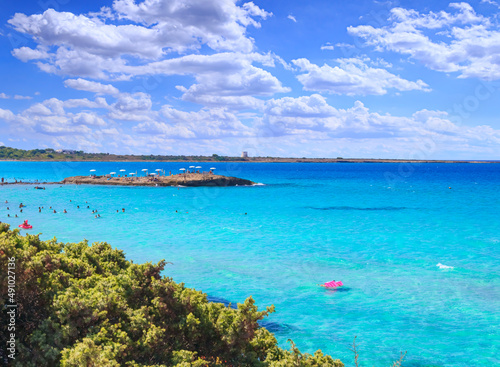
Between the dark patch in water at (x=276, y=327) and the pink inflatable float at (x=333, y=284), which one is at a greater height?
the pink inflatable float at (x=333, y=284)

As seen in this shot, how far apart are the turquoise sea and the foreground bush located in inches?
332

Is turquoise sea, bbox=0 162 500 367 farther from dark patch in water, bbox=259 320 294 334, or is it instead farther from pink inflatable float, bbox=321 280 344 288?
pink inflatable float, bbox=321 280 344 288

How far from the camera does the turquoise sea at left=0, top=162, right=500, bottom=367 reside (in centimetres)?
2106

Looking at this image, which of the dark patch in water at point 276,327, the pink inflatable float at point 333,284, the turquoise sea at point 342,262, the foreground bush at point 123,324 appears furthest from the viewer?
the pink inflatable float at point 333,284

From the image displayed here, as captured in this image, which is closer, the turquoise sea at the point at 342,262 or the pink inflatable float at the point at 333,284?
the turquoise sea at the point at 342,262

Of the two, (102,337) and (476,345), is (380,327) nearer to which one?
(476,345)

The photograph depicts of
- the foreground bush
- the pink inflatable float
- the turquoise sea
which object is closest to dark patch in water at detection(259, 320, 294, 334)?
the turquoise sea

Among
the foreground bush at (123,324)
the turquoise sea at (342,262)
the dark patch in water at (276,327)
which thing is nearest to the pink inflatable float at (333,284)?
the turquoise sea at (342,262)

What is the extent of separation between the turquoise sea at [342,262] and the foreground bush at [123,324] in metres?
8.44

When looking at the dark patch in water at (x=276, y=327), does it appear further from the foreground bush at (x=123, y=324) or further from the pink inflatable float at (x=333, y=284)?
the foreground bush at (x=123, y=324)

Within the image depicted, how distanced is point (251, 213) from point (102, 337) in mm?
55598

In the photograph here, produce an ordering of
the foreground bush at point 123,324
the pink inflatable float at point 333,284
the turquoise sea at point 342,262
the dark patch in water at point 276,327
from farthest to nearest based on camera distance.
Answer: the pink inflatable float at point 333,284, the dark patch in water at point 276,327, the turquoise sea at point 342,262, the foreground bush at point 123,324

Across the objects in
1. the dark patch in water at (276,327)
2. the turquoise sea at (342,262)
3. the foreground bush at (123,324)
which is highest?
the foreground bush at (123,324)

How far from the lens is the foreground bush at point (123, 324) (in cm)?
1080
